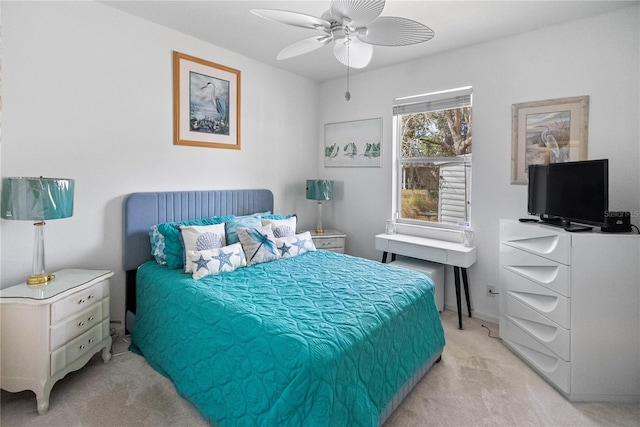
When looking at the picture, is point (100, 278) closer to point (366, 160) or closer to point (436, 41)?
point (366, 160)

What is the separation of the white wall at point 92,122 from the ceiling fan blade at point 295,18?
1.57 meters

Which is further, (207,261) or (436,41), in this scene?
(436,41)

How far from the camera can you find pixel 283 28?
287 centimetres

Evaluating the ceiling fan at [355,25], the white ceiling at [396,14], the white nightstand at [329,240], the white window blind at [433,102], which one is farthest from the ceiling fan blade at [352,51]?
the white nightstand at [329,240]

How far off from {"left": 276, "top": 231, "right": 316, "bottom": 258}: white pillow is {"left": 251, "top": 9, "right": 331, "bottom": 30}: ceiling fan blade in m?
1.73

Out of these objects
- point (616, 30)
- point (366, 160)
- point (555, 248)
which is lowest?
point (555, 248)

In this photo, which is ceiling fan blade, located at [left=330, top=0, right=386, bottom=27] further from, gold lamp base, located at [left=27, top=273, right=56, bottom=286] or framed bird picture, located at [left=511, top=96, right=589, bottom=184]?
gold lamp base, located at [left=27, top=273, right=56, bottom=286]

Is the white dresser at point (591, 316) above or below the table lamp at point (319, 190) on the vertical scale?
below

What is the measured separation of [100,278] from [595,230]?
343cm

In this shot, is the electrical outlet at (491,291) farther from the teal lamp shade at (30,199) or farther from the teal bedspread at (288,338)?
the teal lamp shade at (30,199)

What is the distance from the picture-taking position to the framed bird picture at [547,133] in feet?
8.70

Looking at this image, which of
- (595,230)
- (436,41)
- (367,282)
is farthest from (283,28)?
(595,230)

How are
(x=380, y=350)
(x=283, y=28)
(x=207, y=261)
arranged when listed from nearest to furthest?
(x=380, y=350) < (x=207, y=261) < (x=283, y=28)

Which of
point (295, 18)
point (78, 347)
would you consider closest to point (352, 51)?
point (295, 18)
